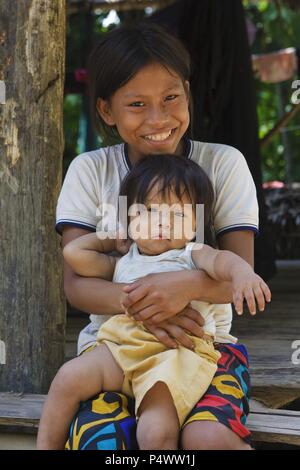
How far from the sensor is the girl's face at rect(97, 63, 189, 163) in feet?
8.33

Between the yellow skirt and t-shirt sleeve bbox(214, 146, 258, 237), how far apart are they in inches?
16.3

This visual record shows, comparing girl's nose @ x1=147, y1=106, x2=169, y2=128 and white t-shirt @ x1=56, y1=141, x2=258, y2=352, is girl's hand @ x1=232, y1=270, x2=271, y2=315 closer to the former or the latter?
white t-shirt @ x1=56, y1=141, x2=258, y2=352

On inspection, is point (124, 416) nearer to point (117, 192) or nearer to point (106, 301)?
point (106, 301)

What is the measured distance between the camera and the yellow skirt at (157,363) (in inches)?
85.1

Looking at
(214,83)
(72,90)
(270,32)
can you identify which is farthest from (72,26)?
(214,83)

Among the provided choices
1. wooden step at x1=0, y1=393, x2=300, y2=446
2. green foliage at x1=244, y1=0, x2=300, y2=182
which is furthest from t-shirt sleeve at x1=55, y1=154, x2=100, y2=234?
green foliage at x1=244, y1=0, x2=300, y2=182

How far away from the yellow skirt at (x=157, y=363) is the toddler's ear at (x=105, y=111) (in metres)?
0.71

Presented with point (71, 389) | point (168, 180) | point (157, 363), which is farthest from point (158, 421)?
point (168, 180)

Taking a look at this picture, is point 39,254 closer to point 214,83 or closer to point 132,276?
point 132,276

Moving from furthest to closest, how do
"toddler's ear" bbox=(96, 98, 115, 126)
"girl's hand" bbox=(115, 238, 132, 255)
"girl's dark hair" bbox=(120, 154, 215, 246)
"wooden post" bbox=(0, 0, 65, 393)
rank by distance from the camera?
"wooden post" bbox=(0, 0, 65, 393), "toddler's ear" bbox=(96, 98, 115, 126), "girl's hand" bbox=(115, 238, 132, 255), "girl's dark hair" bbox=(120, 154, 215, 246)

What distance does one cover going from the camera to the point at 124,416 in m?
2.20

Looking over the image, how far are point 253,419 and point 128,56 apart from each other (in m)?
1.18

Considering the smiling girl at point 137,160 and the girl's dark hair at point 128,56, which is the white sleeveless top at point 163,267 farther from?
the girl's dark hair at point 128,56
